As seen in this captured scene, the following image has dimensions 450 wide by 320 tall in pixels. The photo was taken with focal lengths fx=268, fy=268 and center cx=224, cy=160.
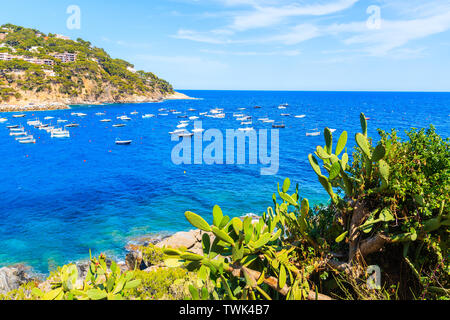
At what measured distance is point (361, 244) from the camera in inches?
136

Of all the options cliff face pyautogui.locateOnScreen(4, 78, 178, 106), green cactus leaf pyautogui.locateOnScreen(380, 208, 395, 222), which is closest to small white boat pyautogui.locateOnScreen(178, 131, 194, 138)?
Result: green cactus leaf pyautogui.locateOnScreen(380, 208, 395, 222)

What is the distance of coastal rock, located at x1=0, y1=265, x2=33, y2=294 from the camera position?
10.6 m

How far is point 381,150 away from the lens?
3.26 m

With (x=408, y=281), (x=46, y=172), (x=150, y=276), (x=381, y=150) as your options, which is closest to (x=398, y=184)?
(x=381, y=150)

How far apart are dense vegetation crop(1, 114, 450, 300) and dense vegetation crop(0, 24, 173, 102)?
105 metres

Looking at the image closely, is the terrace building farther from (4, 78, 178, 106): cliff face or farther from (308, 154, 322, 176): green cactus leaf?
(308, 154, 322, 176): green cactus leaf

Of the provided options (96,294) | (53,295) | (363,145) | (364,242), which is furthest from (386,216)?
(53,295)

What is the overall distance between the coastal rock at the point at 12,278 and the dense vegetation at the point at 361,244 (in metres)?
9.82

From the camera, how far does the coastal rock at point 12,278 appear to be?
10.6 metres

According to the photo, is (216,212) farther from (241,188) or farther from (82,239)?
(241,188)
